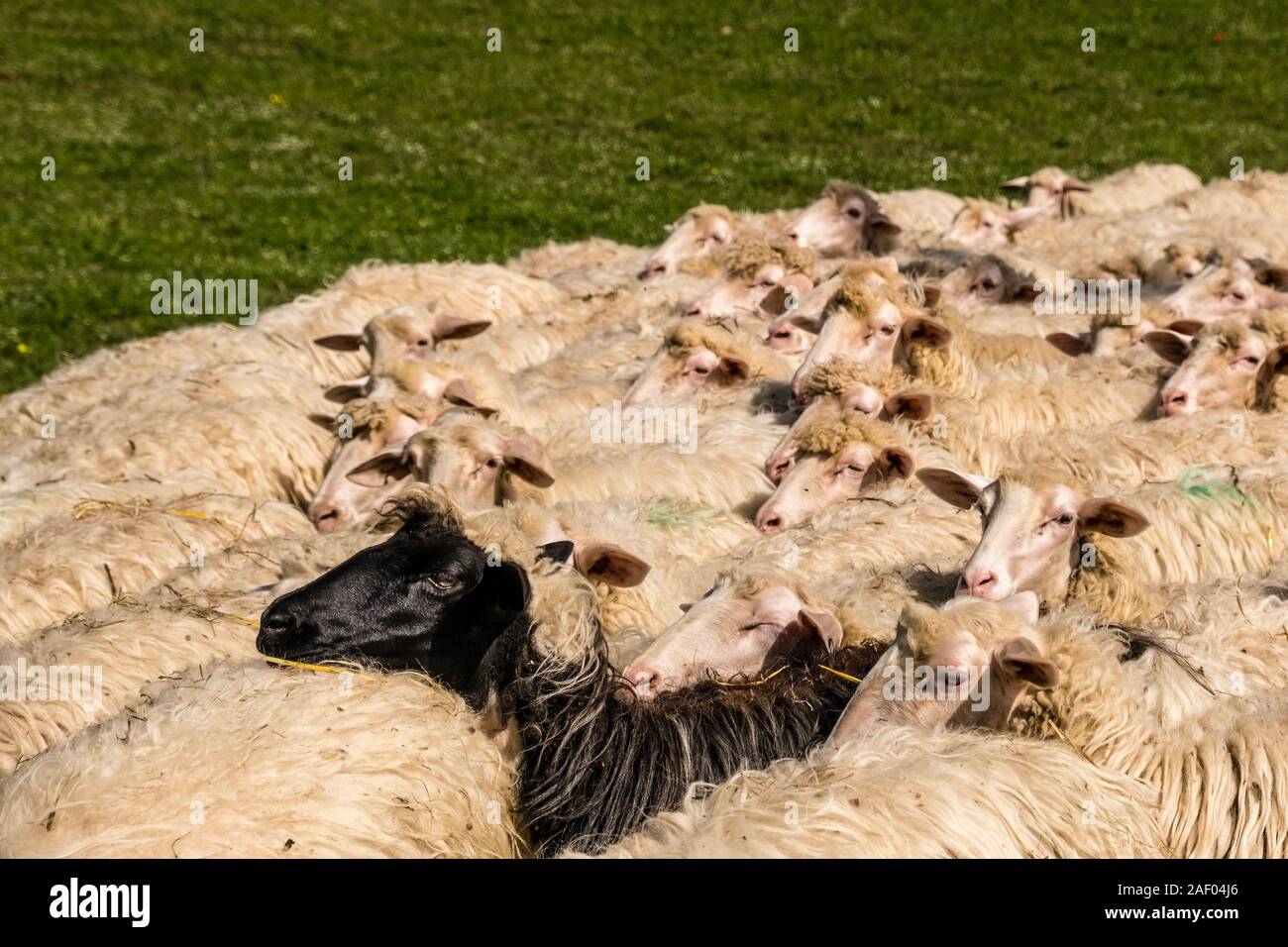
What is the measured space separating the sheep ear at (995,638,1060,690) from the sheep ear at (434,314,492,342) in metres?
5.31

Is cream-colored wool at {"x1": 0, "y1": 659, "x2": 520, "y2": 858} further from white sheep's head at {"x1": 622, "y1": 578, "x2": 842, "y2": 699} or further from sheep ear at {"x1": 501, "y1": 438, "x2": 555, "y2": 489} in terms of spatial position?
sheep ear at {"x1": 501, "y1": 438, "x2": 555, "y2": 489}

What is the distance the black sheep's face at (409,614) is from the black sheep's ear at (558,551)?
0.30 m

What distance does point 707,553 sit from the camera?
6.56 m

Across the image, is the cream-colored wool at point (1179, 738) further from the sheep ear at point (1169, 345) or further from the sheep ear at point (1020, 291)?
the sheep ear at point (1020, 291)

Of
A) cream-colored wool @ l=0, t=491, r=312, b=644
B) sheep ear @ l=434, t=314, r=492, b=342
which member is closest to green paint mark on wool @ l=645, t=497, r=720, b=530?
cream-colored wool @ l=0, t=491, r=312, b=644

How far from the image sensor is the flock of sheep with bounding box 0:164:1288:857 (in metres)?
3.98

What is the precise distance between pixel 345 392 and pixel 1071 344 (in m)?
4.33

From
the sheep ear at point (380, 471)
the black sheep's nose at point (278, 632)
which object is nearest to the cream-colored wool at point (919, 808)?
the black sheep's nose at point (278, 632)

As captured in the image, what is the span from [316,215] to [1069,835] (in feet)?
41.5

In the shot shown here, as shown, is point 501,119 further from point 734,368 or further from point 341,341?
point 734,368

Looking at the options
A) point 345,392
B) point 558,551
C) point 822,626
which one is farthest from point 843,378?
point 345,392

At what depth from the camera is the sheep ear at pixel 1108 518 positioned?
17.4 feet
